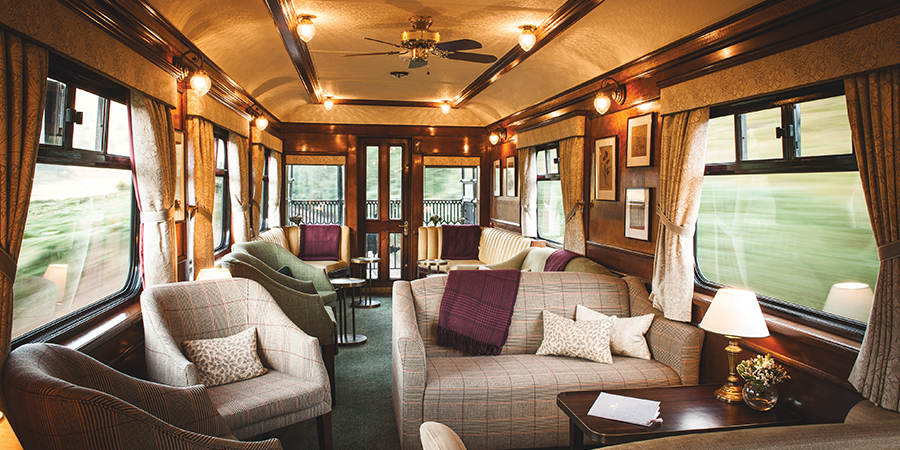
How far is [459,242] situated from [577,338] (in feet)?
17.1

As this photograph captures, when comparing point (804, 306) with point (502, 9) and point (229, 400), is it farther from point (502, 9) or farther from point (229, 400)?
point (229, 400)

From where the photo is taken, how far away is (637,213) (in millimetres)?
4375

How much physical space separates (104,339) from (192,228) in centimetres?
172

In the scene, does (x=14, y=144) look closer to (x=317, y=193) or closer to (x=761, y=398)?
(x=761, y=398)

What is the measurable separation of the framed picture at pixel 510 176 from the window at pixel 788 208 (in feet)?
13.4

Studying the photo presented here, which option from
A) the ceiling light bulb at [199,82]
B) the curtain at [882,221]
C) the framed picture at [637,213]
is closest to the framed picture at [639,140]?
the framed picture at [637,213]

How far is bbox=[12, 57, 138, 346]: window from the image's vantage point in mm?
2646

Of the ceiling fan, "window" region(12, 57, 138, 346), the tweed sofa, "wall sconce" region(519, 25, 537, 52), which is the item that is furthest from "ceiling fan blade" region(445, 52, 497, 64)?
"window" region(12, 57, 138, 346)

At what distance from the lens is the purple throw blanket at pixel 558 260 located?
5078 millimetres

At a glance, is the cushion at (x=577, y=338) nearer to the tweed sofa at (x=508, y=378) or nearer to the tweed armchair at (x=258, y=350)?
the tweed sofa at (x=508, y=378)

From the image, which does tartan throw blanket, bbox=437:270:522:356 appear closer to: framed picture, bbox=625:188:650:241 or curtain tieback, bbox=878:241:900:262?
framed picture, bbox=625:188:650:241

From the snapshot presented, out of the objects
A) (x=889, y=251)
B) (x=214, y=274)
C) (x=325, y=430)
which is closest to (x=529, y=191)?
(x=214, y=274)

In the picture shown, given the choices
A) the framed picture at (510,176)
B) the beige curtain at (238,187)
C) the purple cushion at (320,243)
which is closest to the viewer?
the beige curtain at (238,187)

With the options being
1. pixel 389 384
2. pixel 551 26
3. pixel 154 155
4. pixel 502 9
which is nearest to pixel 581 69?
pixel 551 26
